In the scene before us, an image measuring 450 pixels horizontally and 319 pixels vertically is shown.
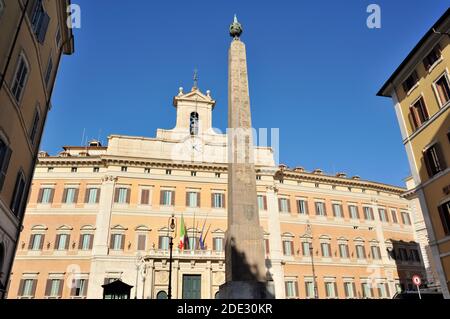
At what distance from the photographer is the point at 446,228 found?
1437 centimetres

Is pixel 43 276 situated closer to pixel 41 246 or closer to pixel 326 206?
pixel 41 246

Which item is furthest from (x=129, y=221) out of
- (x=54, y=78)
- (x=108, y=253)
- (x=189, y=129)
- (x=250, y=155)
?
(x=250, y=155)

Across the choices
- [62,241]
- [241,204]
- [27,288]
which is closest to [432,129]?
[241,204]

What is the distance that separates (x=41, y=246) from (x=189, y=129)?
49.5ft

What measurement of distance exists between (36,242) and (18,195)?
16.1m

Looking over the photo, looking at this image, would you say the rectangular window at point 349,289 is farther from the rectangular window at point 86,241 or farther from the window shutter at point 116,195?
the rectangular window at point 86,241

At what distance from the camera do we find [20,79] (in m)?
11.2

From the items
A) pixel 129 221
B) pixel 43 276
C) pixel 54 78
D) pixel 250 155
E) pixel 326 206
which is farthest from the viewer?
pixel 326 206

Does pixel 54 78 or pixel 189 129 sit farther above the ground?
pixel 189 129

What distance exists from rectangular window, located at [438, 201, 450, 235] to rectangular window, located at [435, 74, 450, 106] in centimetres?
431

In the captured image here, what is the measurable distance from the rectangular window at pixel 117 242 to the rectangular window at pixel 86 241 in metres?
1.61

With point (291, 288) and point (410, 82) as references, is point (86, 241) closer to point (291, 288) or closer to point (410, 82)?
point (291, 288)

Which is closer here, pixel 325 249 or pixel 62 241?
pixel 62 241

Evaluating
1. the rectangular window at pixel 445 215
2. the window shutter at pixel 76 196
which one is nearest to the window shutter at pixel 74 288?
the window shutter at pixel 76 196
